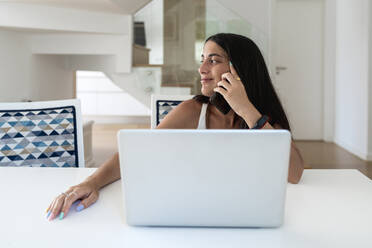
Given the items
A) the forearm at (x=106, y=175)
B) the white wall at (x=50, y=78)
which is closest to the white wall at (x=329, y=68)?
the white wall at (x=50, y=78)

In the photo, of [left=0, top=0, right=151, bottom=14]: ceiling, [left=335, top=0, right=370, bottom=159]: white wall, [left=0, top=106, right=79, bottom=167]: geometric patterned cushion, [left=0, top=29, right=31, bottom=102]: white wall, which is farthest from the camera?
[left=335, top=0, right=370, bottom=159]: white wall

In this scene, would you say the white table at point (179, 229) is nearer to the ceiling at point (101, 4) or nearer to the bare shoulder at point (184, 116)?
the bare shoulder at point (184, 116)

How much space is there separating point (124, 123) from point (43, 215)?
273 inches

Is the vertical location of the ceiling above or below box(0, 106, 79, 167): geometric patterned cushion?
above

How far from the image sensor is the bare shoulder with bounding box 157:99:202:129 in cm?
141

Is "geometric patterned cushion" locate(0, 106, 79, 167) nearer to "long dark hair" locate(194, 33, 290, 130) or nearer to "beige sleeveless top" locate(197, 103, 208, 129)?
"beige sleeveless top" locate(197, 103, 208, 129)

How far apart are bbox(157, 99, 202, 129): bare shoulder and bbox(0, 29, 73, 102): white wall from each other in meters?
3.26

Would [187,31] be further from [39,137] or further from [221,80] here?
[221,80]

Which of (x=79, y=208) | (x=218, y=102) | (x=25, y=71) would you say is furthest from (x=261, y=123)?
(x=25, y=71)

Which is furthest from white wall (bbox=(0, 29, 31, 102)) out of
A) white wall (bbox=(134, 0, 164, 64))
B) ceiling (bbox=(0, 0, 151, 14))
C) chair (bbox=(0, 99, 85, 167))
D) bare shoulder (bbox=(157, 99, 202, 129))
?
bare shoulder (bbox=(157, 99, 202, 129))

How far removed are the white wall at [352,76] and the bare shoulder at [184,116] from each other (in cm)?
409

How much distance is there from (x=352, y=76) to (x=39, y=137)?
471 cm

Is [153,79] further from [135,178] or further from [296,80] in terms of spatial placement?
[135,178]

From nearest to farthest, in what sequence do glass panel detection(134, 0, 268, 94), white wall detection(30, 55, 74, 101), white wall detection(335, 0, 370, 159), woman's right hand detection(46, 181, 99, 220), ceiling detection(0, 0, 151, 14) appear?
woman's right hand detection(46, 181, 99, 220)
ceiling detection(0, 0, 151, 14)
glass panel detection(134, 0, 268, 94)
white wall detection(30, 55, 74, 101)
white wall detection(335, 0, 370, 159)
